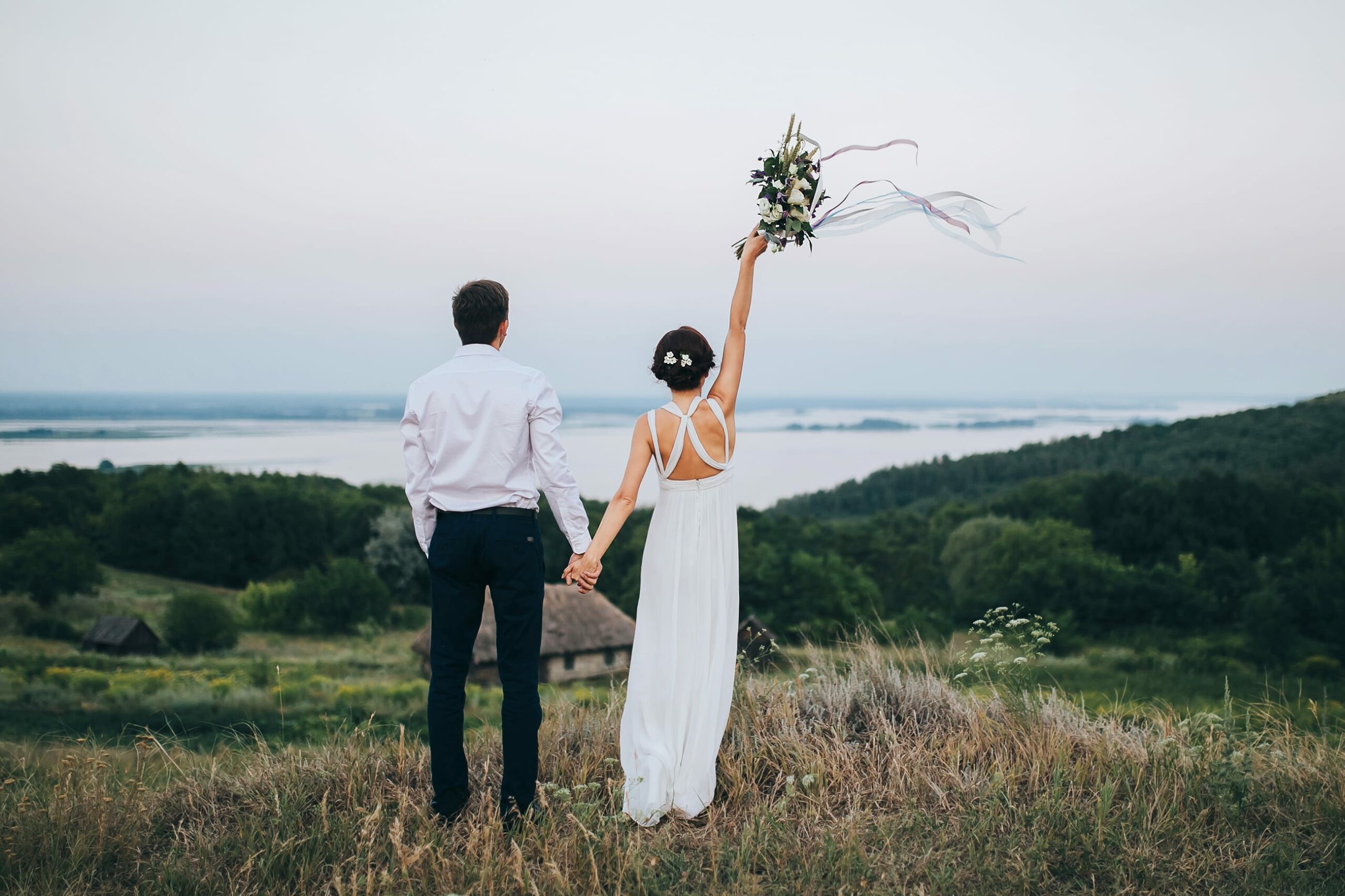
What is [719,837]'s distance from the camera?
13.1 feet

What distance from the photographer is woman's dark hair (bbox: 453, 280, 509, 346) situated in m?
4.15

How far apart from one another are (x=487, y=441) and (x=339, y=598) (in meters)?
37.1

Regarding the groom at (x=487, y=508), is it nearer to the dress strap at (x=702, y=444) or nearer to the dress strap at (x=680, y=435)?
the dress strap at (x=680, y=435)

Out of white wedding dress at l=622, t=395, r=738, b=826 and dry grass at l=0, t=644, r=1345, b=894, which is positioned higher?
white wedding dress at l=622, t=395, r=738, b=826

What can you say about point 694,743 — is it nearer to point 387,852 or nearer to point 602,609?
point 387,852

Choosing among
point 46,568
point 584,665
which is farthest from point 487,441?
point 46,568

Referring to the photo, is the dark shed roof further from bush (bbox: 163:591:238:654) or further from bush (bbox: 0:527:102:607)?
bush (bbox: 0:527:102:607)

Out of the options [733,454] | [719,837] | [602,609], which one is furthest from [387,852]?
[602,609]

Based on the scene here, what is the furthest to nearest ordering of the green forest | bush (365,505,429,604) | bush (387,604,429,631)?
bush (365,505,429,604) < bush (387,604,429,631) < the green forest

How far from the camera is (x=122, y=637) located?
34.6 metres

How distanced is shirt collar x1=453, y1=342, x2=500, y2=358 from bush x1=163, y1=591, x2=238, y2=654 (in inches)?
1462

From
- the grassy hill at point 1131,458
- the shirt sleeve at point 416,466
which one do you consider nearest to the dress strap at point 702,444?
the shirt sleeve at point 416,466

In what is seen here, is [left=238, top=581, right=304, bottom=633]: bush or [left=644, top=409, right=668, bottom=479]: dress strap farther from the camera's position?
[left=238, top=581, right=304, bottom=633]: bush

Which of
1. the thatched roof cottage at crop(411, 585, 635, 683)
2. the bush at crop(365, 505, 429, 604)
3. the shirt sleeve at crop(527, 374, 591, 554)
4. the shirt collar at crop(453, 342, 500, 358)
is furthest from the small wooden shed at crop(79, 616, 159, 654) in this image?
the shirt sleeve at crop(527, 374, 591, 554)
